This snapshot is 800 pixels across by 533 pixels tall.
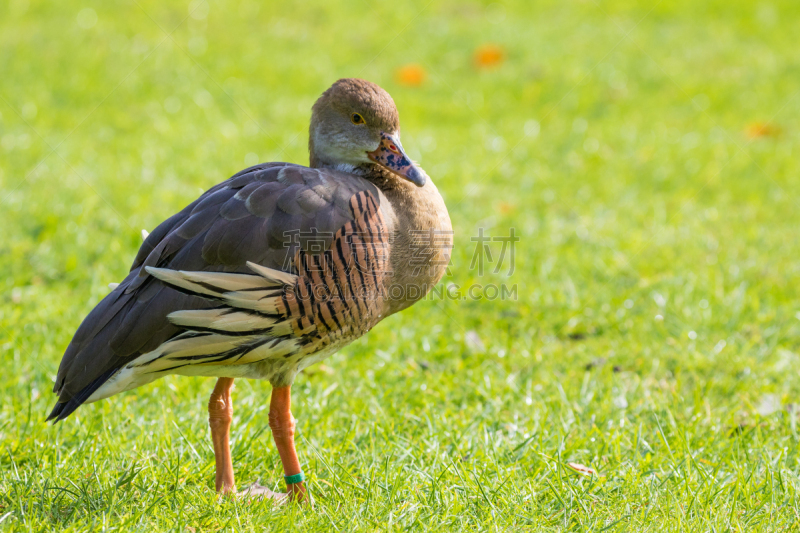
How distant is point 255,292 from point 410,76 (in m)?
6.33

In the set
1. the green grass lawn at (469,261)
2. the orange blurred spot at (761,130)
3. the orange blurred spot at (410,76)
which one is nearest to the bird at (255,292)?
the green grass lawn at (469,261)

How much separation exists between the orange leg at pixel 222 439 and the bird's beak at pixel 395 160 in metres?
1.15

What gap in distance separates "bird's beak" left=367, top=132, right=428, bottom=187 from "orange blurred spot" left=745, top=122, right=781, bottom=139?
5.88 m

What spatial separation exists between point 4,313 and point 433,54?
6.37m

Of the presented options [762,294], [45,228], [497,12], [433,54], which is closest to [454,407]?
[762,294]

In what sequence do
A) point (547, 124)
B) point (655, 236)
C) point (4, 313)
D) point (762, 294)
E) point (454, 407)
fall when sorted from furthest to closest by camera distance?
point (547, 124) → point (655, 236) → point (762, 294) → point (4, 313) → point (454, 407)

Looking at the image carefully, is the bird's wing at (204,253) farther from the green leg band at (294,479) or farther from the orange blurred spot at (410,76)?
the orange blurred spot at (410,76)

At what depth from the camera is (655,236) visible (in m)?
5.69

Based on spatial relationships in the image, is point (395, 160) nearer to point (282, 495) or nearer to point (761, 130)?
point (282, 495)

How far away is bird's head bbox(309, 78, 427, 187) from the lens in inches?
123

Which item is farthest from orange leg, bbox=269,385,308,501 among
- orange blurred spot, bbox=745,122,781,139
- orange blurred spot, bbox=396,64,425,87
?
orange blurred spot, bbox=745,122,781,139

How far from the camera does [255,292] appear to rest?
8.82 feet

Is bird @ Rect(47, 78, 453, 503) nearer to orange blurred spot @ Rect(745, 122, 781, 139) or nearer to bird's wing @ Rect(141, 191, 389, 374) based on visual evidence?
bird's wing @ Rect(141, 191, 389, 374)

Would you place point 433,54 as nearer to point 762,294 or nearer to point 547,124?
point 547,124
